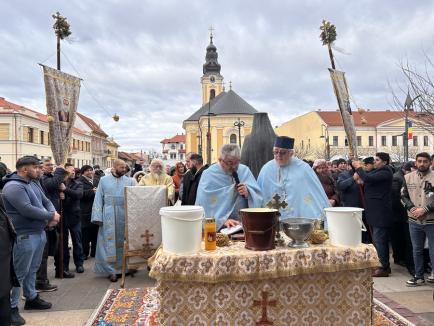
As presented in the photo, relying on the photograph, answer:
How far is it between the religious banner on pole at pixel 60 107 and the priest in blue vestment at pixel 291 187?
4053 mm

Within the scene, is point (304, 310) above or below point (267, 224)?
below

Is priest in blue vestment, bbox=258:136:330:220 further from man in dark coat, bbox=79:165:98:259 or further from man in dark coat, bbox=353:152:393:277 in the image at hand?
man in dark coat, bbox=79:165:98:259

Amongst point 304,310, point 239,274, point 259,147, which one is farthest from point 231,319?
point 259,147

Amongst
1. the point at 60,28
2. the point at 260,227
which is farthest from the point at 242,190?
the point at 60,28

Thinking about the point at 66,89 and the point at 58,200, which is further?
the point at 66,89

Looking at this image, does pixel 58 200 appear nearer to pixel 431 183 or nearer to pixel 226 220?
pixel 226 220

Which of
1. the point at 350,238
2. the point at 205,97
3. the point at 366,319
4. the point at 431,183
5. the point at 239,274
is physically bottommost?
the point at 366,319

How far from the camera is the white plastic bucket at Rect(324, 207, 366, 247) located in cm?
300

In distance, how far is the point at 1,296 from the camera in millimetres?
3096

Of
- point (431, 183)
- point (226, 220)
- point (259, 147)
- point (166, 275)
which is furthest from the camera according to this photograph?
point (259, 147)

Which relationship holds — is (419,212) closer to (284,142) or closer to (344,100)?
(284,142)

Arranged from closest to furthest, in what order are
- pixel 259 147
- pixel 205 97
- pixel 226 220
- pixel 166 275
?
pixel 166 275
pixel 226 220
pixel 259 147
pixel 205 97

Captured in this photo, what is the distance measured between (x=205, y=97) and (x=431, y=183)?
7394 cm

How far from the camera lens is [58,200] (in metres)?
6.02
